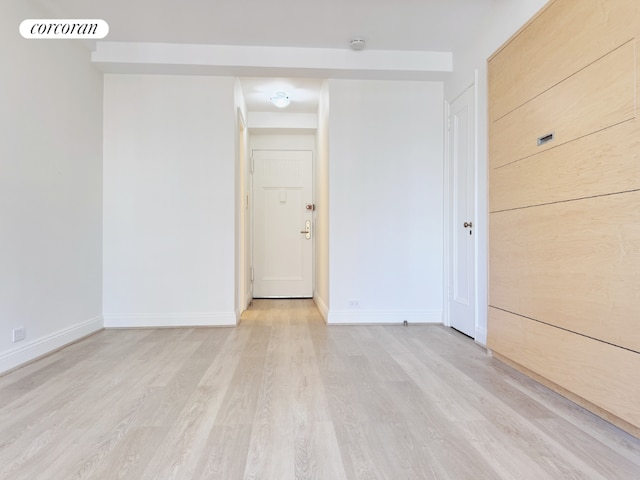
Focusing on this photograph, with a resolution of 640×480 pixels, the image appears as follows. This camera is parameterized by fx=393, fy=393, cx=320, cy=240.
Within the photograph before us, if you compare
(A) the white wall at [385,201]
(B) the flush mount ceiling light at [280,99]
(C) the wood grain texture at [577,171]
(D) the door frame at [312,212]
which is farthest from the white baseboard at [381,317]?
(B) the flush mount ceiling light at [280,99]

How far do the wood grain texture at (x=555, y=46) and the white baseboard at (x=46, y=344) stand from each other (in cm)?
350

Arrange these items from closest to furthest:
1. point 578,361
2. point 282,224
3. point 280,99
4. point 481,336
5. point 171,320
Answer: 1. point 578,361
2. point 481,336
3. point 171,320
4. point 280,99
5. point 282,224

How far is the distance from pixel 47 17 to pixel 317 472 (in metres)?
3.45

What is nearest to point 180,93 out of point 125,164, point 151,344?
point 125,164

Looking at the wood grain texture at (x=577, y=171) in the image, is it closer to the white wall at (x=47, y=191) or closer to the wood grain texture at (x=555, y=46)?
the wood grain texture at (x=555, y=46)

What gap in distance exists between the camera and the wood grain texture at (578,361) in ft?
5.28

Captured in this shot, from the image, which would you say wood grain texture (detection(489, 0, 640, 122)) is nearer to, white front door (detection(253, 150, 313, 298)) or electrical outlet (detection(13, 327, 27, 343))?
white front door (detection(253, 150, 313, 298))

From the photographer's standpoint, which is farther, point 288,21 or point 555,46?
point 288,21

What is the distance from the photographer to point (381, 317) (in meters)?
3.81

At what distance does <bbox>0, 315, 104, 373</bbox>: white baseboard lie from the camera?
2412 mm

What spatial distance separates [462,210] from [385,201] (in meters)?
0.74

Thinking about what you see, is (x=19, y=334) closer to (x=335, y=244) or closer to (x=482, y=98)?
(x=335, y=244)

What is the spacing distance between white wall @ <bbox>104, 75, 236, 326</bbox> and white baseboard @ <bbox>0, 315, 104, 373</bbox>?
29 centimetres

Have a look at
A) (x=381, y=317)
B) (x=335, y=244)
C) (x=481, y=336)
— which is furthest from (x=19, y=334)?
(x=481, y=336)
